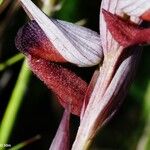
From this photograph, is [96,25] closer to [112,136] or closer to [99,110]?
[112,136]

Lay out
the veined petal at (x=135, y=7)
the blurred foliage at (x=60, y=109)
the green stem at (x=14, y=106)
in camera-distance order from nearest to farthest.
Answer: the veined petal at (x=135, y=7), the green stem at (x=14, y=106), the blurred foliage at (x=60, y=109)

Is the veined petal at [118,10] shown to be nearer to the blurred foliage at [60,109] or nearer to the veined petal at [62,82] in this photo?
the veined petal at [62,82]

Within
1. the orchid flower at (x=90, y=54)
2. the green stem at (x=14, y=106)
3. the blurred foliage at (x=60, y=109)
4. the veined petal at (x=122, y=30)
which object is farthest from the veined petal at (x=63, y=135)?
the blurred foliage at (x=60, y=109)

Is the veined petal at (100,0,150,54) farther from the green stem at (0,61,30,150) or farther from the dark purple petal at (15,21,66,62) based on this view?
the green stem at (0,61,30,150)

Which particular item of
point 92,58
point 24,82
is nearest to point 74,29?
point 92,58

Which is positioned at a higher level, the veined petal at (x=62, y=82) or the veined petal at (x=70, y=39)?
the veined petal at (x=70, y=39)

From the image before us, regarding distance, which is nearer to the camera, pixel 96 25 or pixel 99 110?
pixel 99 110
